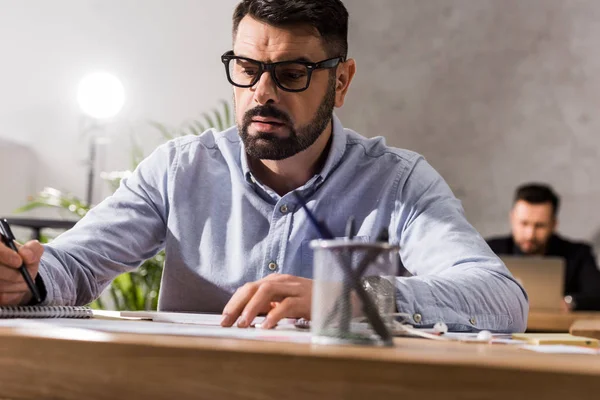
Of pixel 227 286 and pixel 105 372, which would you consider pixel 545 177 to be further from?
pixel 105 372

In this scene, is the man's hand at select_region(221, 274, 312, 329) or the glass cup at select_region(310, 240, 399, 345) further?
the man's hand at select_region(221, 274, 312, 329)

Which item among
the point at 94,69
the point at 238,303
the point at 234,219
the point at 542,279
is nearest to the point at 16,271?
the point at 238,303

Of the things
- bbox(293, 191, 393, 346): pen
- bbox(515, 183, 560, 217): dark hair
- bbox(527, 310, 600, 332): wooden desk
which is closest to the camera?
bbox(293, 191, 393, 346): pen

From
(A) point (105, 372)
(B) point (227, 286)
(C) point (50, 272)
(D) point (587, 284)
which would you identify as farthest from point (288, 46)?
(D) point (587, 284)

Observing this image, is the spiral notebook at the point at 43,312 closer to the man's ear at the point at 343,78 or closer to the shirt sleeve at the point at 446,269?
the shirt sleeve at the point at 446,269

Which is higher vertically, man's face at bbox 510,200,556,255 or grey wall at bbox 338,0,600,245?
grey wall at bbox 338,0,600,245

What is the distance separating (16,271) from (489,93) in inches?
195

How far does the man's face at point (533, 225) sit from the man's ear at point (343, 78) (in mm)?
3571

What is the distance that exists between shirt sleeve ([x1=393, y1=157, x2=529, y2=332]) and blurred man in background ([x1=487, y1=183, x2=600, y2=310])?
12.1ft

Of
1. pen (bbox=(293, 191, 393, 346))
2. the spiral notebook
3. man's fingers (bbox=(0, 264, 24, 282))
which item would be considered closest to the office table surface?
pen (bbox=(293, 191, 393, 346))

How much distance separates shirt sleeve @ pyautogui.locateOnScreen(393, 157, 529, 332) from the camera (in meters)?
1.34

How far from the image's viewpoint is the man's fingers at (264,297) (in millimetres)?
1127

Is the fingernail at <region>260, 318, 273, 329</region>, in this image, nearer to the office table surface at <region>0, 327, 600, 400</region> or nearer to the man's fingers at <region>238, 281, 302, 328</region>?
the man's fingers at <region>238, 281, 302, 328</region>

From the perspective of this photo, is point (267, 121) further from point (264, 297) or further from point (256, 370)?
point (256, 370)
